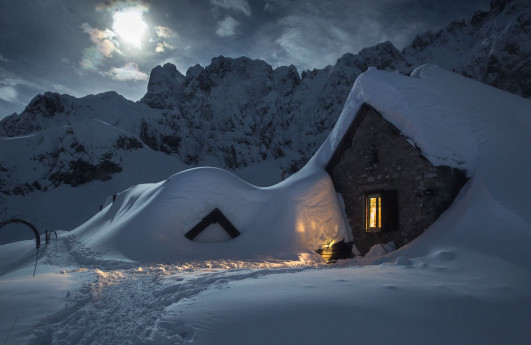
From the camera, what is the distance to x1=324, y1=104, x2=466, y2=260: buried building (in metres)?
7.57

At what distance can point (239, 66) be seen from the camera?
65.6 meters

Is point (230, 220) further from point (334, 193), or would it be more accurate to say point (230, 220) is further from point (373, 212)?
point (373, 212)

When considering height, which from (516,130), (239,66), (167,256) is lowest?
(167,256)

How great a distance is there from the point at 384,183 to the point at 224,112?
54479 mm

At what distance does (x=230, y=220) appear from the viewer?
404 inches

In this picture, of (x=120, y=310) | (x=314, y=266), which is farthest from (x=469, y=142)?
(x=120, y=310)

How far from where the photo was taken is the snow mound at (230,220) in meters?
8.95

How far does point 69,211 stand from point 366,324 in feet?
119

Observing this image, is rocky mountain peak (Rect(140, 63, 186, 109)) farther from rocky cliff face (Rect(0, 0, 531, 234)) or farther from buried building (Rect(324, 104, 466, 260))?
buried building (Rect(324, 104, 466, 260))

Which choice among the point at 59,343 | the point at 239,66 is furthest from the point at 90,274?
the point at 239,66

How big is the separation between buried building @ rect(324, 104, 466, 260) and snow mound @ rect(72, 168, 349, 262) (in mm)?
735

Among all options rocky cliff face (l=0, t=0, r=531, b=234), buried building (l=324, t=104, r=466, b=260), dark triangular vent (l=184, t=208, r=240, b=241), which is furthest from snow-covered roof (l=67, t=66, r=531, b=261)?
rocky cliff face (l=0, t=0, r=531, b=234)

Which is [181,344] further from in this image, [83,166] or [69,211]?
[83,166]

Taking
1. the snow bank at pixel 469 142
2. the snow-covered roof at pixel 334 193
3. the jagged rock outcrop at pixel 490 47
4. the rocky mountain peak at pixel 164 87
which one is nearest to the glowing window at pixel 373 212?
the snow-covered roof at pixel 334 193
